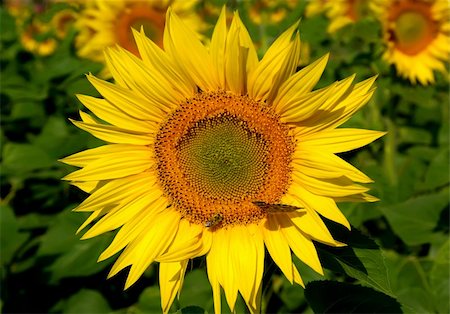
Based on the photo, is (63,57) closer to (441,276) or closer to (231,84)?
(231,84)

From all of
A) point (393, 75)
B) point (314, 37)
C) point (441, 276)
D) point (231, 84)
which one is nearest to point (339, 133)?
point (231, 84)

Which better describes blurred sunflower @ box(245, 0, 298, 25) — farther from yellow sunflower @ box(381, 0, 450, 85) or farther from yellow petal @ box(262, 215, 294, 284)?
yellow petal @ box(262, 215, 294, 284)

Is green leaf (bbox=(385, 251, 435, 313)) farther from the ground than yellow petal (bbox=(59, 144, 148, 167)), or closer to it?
closer to it

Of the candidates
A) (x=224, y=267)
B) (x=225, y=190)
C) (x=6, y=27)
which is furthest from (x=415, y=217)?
(x=6, y=27)

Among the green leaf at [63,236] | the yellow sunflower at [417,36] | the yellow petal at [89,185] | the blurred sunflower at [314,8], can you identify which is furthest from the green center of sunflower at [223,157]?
the blurred sunflower at [314,8]

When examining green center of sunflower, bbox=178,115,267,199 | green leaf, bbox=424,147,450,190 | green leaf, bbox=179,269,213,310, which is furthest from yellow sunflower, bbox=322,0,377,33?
green center of sunflower, bbox=178,115,267,199

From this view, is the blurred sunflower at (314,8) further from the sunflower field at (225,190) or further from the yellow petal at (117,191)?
the yellow petal at (117,191)
